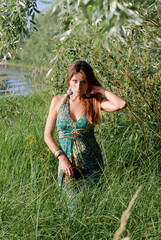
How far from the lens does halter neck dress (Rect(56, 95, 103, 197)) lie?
8.19ft

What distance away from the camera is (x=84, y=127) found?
2500 millimetres

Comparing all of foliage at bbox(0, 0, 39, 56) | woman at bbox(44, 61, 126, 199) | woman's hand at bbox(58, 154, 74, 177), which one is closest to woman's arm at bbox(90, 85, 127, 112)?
woman at bbox(44, 61, 126, 199)

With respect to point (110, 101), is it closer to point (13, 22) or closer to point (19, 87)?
point (13, 22)

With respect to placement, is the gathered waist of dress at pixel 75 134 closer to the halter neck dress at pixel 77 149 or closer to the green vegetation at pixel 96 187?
the halter neck dress at pixel 77 149

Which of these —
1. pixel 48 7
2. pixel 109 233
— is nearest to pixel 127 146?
pixel 109 233

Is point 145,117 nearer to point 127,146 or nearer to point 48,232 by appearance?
point 127,146

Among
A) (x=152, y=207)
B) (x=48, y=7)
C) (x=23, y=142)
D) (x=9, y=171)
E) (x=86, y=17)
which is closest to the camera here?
(x=86, y=17)

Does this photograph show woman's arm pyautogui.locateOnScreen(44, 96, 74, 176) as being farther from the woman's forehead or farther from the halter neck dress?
the woman's forehead

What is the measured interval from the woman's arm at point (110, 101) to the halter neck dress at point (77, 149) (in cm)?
23

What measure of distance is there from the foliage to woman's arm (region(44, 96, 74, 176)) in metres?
1.02

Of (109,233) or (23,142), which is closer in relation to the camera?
(109,233)

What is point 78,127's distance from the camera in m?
2.50

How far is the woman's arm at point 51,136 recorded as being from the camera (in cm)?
244

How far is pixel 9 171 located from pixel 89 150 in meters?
0.94
